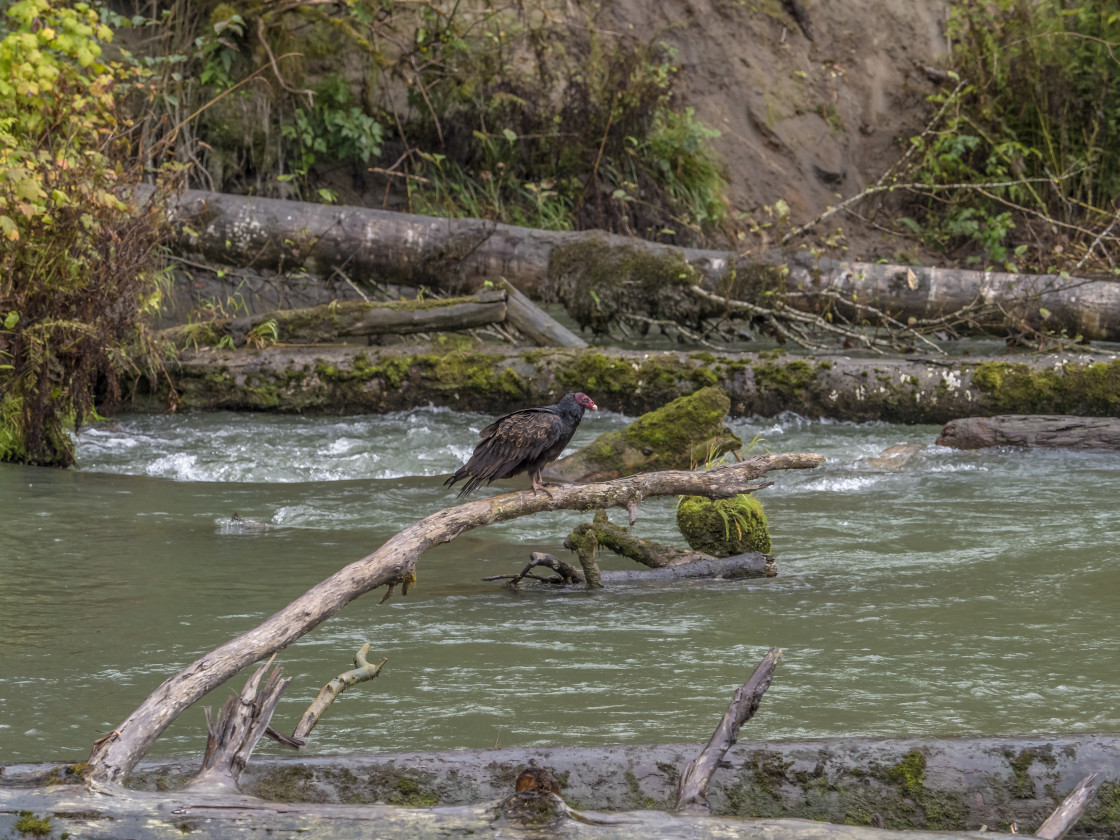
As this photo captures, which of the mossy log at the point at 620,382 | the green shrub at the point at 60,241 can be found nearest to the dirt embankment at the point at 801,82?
the mossy log at the point at 620,382

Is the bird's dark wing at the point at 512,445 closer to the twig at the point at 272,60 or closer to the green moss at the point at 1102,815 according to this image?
the green moss at the point at 1102,815

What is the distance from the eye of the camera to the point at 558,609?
A: 5.44m

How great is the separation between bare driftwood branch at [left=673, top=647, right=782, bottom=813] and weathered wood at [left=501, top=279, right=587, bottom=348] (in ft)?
27.5

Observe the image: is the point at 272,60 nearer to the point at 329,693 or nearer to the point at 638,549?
the point at 638,549

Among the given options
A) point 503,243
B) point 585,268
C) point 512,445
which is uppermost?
point 503,243

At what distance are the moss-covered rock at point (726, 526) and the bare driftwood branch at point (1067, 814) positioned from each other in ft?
11.3

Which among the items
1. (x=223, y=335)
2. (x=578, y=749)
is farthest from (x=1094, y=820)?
(x=223, y=335)

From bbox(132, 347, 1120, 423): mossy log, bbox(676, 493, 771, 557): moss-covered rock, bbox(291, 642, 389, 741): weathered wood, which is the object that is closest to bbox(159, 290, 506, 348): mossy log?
bbox(132, 347, 1120, 423): mossy log

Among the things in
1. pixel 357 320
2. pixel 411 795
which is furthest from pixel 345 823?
pixel 357 320

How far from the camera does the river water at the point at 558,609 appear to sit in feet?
13.1

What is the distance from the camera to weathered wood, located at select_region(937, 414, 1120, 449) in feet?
29.4

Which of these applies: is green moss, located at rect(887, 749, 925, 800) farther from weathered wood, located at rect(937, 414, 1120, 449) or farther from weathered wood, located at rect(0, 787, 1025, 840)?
weathered wood, located at rect(937, 414, 1120, 449)

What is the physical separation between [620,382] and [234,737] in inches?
305

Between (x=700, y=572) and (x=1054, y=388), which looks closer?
(x=700, y=572)
